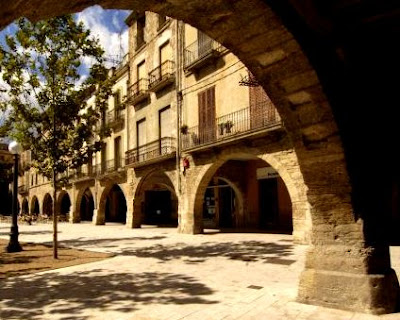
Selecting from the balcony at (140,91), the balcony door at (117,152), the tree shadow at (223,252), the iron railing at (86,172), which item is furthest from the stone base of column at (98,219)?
the tree shadow at (223,252)

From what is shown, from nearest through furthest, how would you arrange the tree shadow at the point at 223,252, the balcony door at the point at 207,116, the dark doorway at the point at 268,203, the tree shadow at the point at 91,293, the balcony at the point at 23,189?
the tree shadow at the point at 91,293, the tree shadow at the point at 223,252, the balcony door at the point at 207,116, the dark doorway at the point at 268,203, the balcony at the point at 23,189

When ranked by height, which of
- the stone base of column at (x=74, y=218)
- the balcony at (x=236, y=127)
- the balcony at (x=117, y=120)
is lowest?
the stone base of column at (x=74, y=218)

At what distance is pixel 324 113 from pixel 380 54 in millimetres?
1160

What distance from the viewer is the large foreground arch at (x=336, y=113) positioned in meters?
3.88

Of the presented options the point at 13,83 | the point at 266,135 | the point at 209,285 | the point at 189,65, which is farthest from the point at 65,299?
the point at 189,65

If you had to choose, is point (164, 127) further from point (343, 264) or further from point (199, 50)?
point (343, 264)

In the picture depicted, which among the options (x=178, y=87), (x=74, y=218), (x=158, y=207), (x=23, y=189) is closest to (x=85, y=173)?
(x=74, y=218)

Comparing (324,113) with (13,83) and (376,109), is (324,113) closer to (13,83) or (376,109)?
(376,109)

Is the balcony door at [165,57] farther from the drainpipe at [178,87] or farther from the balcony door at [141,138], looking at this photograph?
the balcony door at [141,138]

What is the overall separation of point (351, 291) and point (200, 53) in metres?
12.9

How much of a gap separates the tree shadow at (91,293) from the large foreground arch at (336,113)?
1.89 meters

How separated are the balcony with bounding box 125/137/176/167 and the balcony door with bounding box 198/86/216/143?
6.78 feet

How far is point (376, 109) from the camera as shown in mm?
4844

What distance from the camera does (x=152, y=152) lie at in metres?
19.0
